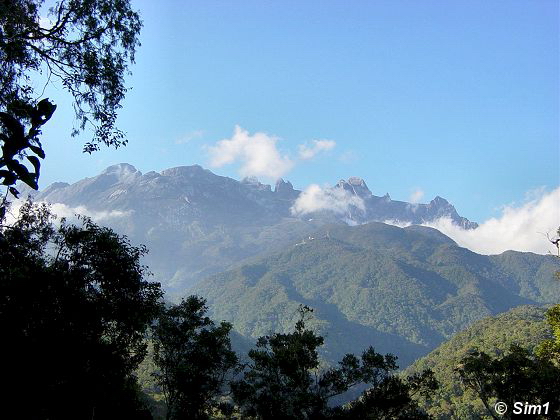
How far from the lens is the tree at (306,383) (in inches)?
798

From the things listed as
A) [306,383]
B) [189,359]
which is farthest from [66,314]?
[306,383]

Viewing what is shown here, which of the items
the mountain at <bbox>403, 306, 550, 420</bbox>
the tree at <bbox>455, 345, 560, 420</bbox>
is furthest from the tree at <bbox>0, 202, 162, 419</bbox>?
the mountain at <bbox>403, 306, 550, 420</bbox>

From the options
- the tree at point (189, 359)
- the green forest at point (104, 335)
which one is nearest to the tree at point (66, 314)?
the green forest at point (104, 335)

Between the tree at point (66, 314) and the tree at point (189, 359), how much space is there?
196 inches

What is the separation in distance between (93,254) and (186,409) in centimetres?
1274

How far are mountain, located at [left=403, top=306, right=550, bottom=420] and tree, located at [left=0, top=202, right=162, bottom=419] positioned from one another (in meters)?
74.2

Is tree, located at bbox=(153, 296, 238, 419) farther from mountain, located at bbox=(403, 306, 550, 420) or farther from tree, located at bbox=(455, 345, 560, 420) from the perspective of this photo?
mountain, located at bbox=(403, 306, 550, 420)

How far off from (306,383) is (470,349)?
418ft

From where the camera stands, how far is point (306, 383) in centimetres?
2123

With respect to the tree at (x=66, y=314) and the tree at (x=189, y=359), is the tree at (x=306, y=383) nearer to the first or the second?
the tree at (x=189, y=359)

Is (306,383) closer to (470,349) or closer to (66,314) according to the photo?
(66,314)

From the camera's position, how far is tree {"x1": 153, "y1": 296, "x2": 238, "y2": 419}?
2355 centimetres

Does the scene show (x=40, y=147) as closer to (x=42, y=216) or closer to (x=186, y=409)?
(x=42, y=216)

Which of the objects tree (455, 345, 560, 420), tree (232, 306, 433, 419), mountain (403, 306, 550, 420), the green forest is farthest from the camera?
mountain (403, 306, 550, 420)
